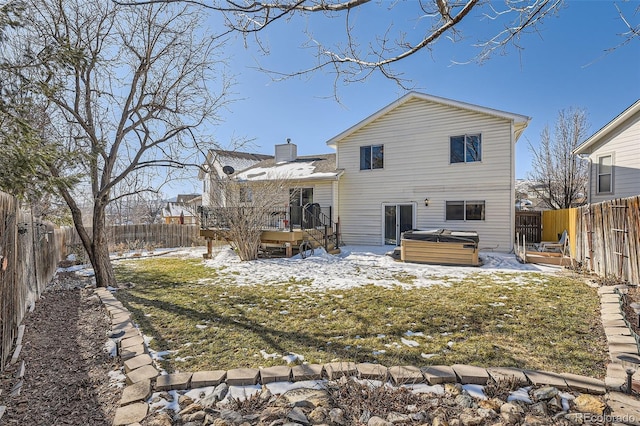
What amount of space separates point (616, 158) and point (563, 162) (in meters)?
5.92

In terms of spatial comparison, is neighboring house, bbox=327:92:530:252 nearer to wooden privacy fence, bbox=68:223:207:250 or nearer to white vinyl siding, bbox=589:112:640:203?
white vinyl siding, bbox=589:112:640:203

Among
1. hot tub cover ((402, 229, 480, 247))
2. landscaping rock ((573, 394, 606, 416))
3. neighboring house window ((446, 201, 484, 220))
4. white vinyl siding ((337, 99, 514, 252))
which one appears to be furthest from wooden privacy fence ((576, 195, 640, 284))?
landscaping rock ((573, 394, 606, 416))

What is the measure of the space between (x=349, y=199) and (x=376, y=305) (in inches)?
354

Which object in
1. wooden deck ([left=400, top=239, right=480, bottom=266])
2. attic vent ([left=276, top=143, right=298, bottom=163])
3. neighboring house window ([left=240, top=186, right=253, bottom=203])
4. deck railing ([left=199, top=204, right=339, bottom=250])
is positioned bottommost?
wooden deck ([left=400, top=239, right=480, bottom=266])

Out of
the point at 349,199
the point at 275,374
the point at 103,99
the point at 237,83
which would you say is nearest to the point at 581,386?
the point at 275,374

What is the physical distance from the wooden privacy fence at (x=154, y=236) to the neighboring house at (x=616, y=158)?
15.6 metres

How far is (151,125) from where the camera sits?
7.02 meters

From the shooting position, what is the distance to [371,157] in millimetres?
13477

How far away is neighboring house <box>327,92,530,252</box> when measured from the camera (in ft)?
36.9

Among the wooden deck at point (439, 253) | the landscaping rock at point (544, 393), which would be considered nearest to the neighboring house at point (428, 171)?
the wooden deck at point (439, 253)

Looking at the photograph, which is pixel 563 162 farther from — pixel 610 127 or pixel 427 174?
pixel 427 174

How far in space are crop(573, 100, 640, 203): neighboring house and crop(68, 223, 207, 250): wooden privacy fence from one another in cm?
1562

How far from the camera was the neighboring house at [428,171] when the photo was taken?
1125 centimetres

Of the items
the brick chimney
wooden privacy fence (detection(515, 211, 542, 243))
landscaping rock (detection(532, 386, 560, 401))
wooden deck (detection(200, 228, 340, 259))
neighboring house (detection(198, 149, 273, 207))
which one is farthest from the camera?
the brick chimney
